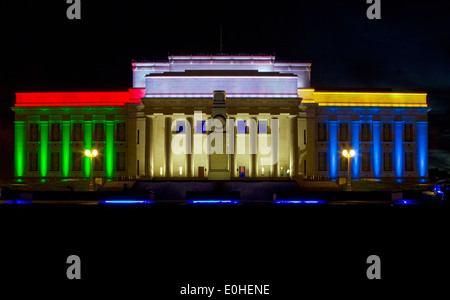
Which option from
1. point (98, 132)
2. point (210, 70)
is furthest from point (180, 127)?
point (98, 132)

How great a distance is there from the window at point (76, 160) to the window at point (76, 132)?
1.93 metres

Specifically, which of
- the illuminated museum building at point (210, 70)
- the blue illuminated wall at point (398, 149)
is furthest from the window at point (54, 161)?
the blue illuminated wall at point (398, 149)

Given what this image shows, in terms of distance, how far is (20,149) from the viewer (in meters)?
66.0

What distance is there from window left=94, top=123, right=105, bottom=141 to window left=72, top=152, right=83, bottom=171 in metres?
2.98

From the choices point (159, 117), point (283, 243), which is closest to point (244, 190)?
point (159, 117)

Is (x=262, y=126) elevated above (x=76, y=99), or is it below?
below

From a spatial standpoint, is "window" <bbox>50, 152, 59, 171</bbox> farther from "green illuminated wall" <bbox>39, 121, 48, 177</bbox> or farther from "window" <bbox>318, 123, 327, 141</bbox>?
"window" <bbox>318, 123, 327, 141</bbox>

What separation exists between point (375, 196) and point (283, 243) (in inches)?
705

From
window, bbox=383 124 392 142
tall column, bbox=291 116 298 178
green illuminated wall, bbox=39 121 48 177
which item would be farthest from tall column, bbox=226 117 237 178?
green illuminated wall, bbox=39 121 48 177

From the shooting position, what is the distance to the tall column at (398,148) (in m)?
65.9

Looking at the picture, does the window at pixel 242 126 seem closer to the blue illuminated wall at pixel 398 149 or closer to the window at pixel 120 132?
the window at pixel 120 132

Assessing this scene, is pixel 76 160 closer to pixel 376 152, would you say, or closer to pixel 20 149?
pixel 20 149

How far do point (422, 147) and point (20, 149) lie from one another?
5149 centimetres

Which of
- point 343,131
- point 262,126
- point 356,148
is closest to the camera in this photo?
point 262,126
